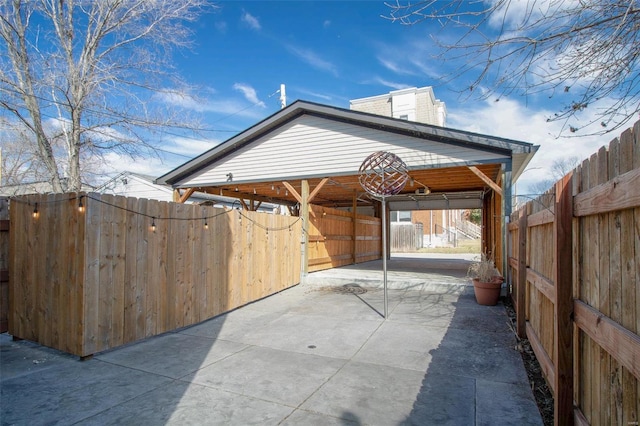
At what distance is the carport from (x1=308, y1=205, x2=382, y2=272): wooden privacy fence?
34 mm

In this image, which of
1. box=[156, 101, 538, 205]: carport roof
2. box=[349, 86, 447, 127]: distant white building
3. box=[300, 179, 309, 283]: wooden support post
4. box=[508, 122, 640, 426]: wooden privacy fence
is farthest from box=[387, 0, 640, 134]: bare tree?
box=[349, 86, 447, 127]: distant white building

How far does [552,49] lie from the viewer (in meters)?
3.01

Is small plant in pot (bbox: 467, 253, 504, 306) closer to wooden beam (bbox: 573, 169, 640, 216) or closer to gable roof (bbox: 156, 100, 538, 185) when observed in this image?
gable roof (bbox: 156, 100, 538, 185)

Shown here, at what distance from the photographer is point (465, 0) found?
295cm

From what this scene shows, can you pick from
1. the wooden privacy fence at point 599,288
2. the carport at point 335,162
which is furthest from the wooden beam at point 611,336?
the carport at point 335,162

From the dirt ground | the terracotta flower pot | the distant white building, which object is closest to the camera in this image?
the dirt ground

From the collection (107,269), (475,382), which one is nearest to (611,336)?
(475,382)

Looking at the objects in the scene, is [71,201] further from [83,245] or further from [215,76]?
[215,76]

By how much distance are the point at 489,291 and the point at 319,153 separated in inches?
201

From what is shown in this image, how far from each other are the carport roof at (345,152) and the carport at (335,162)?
0.02 meters

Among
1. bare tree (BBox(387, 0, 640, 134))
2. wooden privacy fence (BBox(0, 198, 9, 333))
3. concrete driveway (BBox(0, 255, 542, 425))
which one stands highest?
bare tree (BBox(387, 0, 640, 134))

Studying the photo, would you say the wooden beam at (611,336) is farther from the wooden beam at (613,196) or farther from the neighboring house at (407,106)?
the neighboring house at (407,106)

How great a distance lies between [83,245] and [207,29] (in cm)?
1029

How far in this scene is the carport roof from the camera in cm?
738
